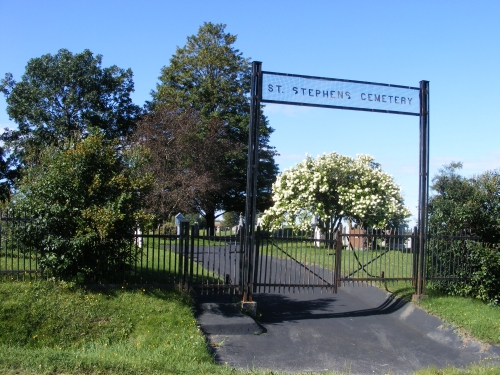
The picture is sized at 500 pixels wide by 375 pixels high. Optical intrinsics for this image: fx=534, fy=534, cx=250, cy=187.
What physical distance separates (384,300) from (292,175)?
12120 millimetres

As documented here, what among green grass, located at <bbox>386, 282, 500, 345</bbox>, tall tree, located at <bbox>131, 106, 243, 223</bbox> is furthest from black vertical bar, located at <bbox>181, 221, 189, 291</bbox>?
tall tree, located at <bbox>131, 106, 243, 223</bbox>

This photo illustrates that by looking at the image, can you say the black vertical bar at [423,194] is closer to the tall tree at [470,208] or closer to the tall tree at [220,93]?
the tall tree at [470,208]

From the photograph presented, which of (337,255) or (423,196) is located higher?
(423,196)

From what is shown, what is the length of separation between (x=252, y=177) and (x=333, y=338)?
3749mm

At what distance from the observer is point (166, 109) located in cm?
3188

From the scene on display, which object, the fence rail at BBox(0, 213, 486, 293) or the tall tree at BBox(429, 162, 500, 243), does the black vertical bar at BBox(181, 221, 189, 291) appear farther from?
the tall tree at BBox(429, 162, 500, 243)

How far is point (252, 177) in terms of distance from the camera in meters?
11.6

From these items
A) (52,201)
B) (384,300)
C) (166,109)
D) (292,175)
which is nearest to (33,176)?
(52,201)

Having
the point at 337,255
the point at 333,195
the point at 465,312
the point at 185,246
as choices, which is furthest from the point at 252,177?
the point at 333,195

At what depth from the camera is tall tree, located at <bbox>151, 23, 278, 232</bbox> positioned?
125 ft

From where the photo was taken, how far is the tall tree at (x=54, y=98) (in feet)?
110

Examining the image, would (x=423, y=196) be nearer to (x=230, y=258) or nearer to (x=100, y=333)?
(x=230, y=258)

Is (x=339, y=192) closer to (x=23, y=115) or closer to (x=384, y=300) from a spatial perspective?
(x=384, y=300)

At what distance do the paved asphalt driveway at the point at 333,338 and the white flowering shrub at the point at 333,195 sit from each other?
457 inches
